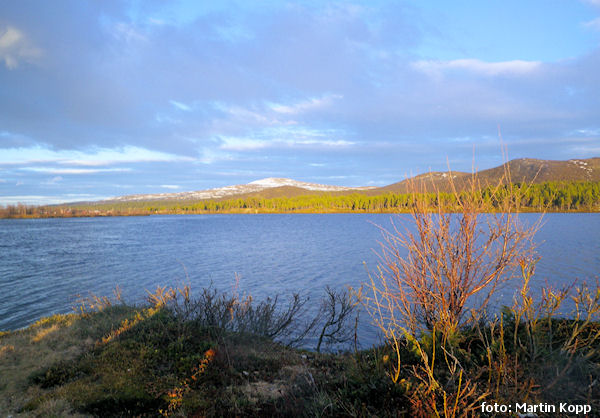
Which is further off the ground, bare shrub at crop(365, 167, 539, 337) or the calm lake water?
bare shrub at crop(365, 167, 539, 337)

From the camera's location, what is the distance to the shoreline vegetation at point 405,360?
4.12m

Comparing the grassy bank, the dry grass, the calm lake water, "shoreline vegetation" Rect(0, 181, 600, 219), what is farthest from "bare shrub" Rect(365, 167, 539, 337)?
"shoreline vegetation" Rect(0, 181, 600, 219)

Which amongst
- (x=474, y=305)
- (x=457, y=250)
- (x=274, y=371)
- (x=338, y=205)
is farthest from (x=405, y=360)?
(x=338, y=205)

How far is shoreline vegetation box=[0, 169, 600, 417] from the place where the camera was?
412 cm

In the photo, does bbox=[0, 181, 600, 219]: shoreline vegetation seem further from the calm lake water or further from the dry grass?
the dry grass

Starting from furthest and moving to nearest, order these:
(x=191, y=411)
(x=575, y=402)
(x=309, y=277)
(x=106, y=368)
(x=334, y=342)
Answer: (x=309, y=277)
(x=334, y=342)
(x=106, y=368)
(x=191, y=411)
(x=575, y=402)

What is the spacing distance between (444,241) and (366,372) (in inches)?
102

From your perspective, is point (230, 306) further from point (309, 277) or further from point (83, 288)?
point (83, 288)

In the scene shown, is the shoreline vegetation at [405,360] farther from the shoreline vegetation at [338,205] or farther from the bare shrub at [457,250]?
the shoreline vegetation at [338,205]

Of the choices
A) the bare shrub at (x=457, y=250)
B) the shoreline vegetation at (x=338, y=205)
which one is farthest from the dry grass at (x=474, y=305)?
the shoreline vegetation at (x=338, y=205)

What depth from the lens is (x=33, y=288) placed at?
18203mm

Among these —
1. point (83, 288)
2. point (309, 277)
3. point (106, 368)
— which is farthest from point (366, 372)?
point (83, 288)

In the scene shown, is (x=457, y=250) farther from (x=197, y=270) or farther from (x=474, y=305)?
(x=197, y=270)

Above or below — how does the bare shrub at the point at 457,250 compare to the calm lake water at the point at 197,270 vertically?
above
